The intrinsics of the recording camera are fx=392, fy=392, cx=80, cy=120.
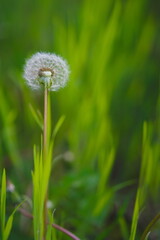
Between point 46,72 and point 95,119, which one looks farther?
point 95,119

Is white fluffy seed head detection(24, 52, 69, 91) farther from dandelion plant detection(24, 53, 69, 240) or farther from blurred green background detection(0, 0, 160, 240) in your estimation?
blurred green background detection(0, 0, 160, 240)

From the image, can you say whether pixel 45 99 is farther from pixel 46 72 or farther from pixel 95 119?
pixel 95 119

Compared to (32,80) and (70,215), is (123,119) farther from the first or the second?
(32,80)

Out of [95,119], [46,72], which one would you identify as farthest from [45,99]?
[95,119]

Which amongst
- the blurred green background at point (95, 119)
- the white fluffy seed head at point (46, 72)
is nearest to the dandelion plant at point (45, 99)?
the white fluffy seed head at point (46, 72)

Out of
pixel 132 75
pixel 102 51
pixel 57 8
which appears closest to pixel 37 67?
pixel 102 51
